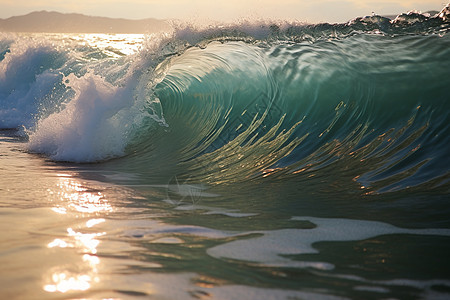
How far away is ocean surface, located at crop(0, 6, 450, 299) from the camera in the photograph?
99.3 inches

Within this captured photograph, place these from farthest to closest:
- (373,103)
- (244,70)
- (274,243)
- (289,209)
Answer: (244,70) < (373,103) < (289,209) < (274,243)

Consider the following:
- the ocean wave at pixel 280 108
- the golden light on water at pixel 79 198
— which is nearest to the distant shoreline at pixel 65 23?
the ocean wave at pixel 280 108

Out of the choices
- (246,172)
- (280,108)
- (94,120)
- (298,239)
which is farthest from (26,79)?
(298,239)

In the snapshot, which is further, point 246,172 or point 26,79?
point 26,79

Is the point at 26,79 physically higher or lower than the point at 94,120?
higher

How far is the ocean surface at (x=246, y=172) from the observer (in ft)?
8.27

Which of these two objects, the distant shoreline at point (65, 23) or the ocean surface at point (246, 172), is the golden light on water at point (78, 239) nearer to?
the ocean surface at point (246, 172)

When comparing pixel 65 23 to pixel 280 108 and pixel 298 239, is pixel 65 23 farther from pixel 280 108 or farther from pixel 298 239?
pixel 298 239

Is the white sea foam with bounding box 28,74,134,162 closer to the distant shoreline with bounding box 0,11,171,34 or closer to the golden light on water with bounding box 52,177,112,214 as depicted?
the golden light on water with bounding box 52,177,112,214

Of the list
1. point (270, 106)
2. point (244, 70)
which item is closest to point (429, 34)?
point (270, 106)

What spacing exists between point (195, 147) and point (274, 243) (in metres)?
4.03

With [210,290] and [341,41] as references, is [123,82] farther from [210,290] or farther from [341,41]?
[210,290]

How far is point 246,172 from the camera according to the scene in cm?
530

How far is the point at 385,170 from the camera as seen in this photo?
15.6ft
